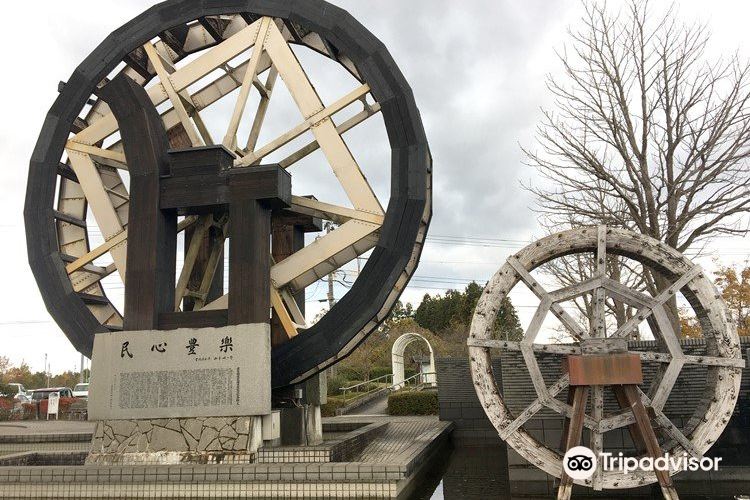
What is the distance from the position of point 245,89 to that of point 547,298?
6789 mm

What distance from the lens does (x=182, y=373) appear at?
9.69 m

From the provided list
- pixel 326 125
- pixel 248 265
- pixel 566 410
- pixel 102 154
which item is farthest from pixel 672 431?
pixel 102 154

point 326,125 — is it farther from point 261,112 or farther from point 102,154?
point 102,154

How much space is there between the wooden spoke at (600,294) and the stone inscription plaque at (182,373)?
16.5ft

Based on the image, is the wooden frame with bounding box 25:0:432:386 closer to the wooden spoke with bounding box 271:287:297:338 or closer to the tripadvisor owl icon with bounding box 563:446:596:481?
the wooden spoke with bounding box 271:287:297:338

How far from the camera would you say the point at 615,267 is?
1766cm

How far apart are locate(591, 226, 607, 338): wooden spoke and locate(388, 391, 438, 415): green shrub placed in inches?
455

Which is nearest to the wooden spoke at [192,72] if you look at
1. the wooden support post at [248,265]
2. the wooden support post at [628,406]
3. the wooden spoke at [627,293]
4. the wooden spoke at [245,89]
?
the wooden spoke at [245,89]

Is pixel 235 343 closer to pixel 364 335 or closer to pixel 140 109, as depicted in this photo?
pixel 364 335

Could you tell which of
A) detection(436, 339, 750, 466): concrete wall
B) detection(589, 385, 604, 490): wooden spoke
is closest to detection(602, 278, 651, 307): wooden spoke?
detection(589, 385, 604, 490): wooden spoke

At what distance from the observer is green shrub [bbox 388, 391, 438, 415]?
19391mm

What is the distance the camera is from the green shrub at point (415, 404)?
1939cm

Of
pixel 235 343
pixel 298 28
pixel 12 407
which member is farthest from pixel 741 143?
pixel 12 407

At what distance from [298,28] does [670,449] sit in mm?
9990
